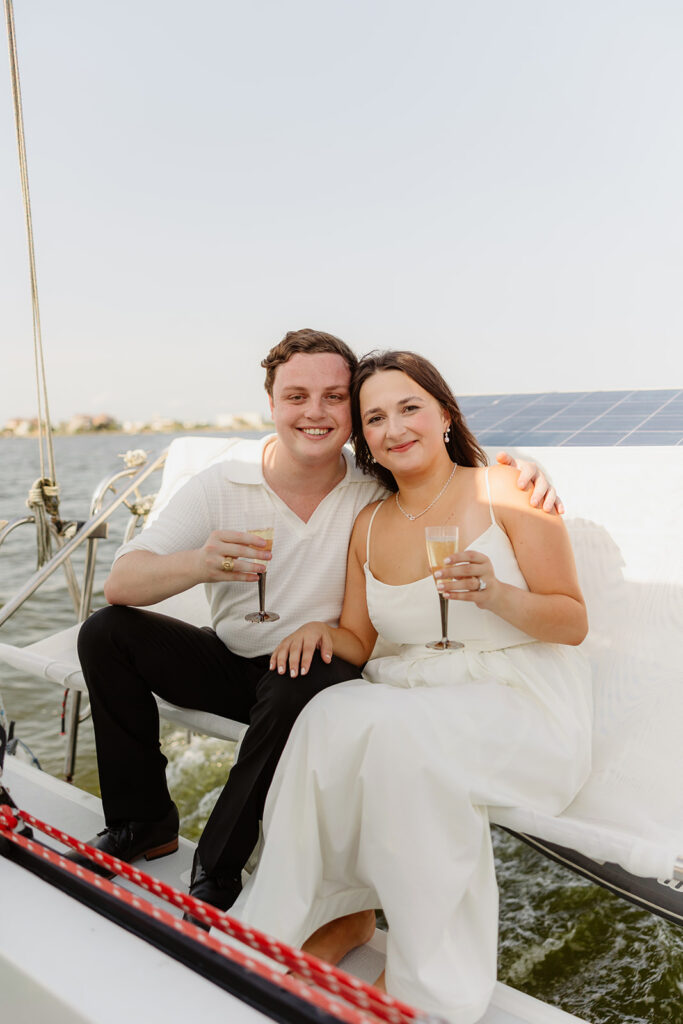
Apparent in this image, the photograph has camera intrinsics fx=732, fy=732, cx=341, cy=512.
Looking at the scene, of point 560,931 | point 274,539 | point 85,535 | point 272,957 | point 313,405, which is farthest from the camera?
point 85,535

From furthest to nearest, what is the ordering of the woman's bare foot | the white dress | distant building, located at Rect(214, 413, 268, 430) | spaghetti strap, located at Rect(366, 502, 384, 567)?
1. distant building, located at Rect(214, 413, 268, 430)
2. spaghetti strap, located at Rect(366, 502, 384, 567)
3. the woman's bare foot
4. the white dress

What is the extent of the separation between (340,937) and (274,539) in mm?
1011

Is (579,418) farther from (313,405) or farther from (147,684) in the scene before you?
(147,684)

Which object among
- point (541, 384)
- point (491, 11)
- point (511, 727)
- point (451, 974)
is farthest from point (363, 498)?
point (541, 384)

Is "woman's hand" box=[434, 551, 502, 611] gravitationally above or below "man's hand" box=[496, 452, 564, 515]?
below

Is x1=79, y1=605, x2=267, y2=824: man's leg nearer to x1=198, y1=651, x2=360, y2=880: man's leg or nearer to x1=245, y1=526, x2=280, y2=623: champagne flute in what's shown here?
x1=245, y1=526, x2=280, y2=623: champagne flute

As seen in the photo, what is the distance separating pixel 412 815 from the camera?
137cm

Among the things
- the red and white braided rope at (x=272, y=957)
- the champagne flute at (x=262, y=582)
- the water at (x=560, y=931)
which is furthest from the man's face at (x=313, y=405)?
the water at (x=560, y=931)

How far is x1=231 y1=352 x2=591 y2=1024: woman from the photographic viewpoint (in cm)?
137

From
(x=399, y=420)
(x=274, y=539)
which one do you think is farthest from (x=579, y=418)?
(x=274, y=539)

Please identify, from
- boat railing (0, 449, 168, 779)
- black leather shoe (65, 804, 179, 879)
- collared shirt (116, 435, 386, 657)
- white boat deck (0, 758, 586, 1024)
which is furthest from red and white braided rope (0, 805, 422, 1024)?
boat railing (0, 449, 168, 779)

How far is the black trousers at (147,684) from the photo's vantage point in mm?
1916

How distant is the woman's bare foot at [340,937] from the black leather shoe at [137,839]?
0.56m

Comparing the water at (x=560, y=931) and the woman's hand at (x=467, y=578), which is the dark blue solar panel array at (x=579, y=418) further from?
the water at (x=560, y=931)
